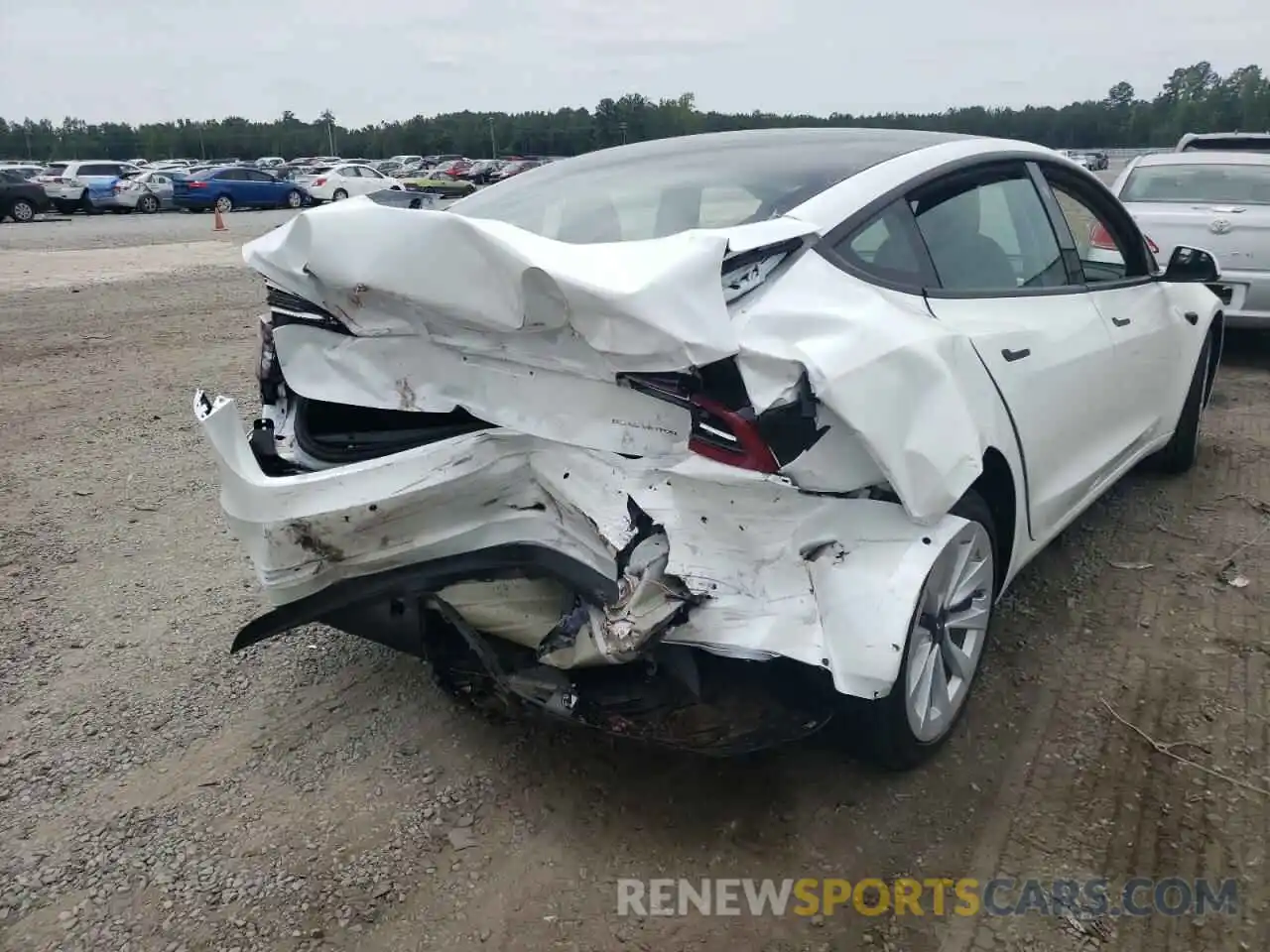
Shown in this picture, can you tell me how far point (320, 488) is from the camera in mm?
2578

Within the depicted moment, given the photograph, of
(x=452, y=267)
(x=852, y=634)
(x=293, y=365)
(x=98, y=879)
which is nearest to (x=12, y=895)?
(x=98, y=879)

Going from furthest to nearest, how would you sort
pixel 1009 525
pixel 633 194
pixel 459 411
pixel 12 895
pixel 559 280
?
pixel 633 194
pixel 1009 525
pixel 459 411
pixel 12 895
pixel 559 280

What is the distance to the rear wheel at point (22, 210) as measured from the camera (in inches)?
1061

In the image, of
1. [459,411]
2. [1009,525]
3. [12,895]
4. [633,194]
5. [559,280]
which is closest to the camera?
[559,280]

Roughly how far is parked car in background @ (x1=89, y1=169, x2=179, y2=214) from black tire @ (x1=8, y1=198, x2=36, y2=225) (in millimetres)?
3902

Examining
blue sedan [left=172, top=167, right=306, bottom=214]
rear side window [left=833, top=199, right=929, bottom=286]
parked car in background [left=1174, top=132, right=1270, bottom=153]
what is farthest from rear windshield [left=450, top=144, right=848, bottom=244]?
blue sedan [left=172, top=167, right=306, bottom=214]

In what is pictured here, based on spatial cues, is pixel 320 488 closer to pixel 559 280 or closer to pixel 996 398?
pixel 559 280

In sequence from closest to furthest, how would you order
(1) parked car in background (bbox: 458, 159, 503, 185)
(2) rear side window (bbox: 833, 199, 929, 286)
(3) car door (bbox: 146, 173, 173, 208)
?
(2) rear side window (bbox: 833, 199, 929, 286) < (3) car door (bbox: 146, 173, 173, 208) < (1) parked car in background (bbox: 458, 159, 503, 185)

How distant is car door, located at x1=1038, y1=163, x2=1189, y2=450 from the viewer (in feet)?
12.4

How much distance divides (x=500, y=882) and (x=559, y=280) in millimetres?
1429

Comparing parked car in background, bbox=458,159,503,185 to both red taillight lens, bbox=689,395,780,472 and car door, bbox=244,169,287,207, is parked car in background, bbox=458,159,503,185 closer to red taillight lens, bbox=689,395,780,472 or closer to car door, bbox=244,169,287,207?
car door, bbox=244,169,287,207

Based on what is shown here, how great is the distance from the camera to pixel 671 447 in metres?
2.34

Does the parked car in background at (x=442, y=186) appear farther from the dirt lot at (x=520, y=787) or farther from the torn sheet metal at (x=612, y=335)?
the dirt lot at (x=520, y=787)

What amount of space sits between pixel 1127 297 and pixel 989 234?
0.99m
